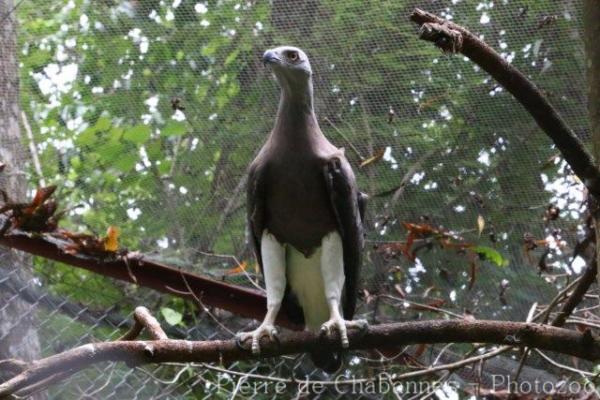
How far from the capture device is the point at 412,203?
3.44 meters

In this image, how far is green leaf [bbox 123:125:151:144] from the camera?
343cm

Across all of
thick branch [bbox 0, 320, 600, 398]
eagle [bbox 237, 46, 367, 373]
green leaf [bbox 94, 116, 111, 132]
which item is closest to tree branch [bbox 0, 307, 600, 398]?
thick branch [bbox 0, 320, 600, 398]

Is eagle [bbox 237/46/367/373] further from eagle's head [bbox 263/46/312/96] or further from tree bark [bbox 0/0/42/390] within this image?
tree bark [bbox 0/0/42/390]

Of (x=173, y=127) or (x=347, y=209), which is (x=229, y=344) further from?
(x=173, y=127)

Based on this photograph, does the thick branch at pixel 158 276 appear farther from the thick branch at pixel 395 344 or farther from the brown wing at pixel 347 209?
the thick branch at pixel 395 344

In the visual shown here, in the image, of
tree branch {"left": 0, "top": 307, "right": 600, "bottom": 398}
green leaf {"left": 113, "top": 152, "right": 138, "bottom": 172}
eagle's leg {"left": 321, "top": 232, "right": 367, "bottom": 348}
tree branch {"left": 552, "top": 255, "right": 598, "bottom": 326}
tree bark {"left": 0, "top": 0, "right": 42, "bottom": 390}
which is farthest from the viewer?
green leaf {"left": 113, "top": 152, "right": 138, "bottom": 172}

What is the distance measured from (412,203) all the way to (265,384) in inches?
33.7

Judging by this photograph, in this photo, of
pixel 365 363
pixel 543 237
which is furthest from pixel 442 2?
pixel 365 363

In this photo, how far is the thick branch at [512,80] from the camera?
5.83ft

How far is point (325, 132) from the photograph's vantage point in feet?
11.2

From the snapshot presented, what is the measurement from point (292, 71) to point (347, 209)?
0.46 metres

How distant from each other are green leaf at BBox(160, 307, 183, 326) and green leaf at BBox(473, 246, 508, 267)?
1.09m

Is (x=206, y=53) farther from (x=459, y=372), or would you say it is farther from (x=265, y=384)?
(x=459, y=372)

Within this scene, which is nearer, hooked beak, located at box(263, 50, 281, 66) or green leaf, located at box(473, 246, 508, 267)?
hooked beak, located at box(263, 50, 281, 66)
